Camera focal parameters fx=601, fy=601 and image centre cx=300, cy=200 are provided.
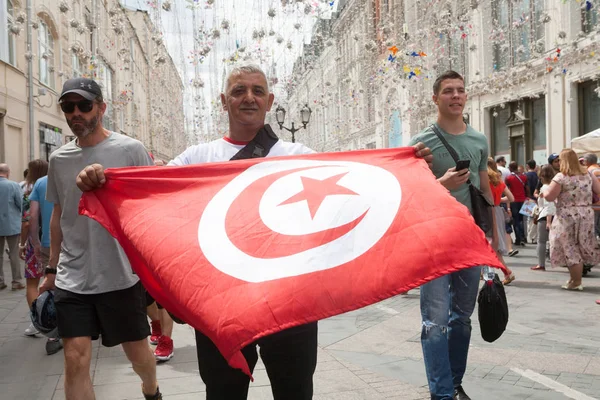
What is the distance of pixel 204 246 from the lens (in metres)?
2.29

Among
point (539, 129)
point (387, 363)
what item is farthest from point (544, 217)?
point (539, 129)

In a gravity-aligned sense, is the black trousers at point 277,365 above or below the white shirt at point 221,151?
below

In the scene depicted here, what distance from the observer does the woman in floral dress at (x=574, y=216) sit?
332 inches

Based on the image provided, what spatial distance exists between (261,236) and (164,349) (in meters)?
3.27

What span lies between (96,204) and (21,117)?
18.4m

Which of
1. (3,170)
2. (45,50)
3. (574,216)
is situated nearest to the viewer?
(574,216)

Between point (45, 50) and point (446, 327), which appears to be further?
point (45, 50)

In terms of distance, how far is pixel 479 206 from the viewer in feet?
12.6

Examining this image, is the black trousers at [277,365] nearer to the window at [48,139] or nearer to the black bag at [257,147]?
the black bag at [257,147]

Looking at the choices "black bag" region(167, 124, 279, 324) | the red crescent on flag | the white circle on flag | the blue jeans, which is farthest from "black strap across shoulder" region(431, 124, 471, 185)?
the blue jeans

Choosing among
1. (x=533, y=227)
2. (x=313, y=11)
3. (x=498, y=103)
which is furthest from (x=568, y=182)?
(x=498, y=103)

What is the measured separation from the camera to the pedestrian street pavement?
167 inches

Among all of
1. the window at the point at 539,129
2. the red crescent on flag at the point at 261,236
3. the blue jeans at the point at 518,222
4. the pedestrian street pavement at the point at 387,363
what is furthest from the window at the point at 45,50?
the red crescent on flag at the point at 261,236

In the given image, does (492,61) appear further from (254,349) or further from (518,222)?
(254,349)
